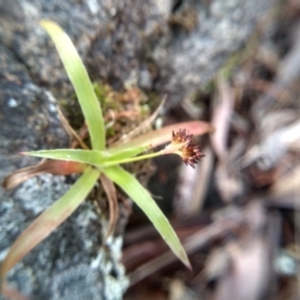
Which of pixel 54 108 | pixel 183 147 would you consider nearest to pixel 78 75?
pixel 54 108

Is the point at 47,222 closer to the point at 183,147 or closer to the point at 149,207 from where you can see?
the point at 149,207

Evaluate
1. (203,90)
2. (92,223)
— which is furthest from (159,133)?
(203,90)

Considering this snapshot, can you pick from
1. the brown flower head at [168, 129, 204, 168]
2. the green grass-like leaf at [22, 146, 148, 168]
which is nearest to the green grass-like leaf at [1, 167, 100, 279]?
the green grass-like leaf at [22, 146, 148, 168]

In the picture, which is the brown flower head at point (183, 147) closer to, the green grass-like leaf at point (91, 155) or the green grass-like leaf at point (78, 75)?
the green grass-like leaf at point (91, 155)

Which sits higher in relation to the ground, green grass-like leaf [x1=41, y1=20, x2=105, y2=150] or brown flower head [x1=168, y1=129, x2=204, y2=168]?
green grass-like leaf [x1=41, y1=20, x2=105, y2=150]

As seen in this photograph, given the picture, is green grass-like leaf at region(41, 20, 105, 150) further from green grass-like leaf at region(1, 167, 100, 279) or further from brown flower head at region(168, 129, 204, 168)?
brown flower head at region(168, 129, 204, 168)

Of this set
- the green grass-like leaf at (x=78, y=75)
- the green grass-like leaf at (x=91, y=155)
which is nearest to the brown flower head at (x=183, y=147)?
the green grass-like leaf at (x=91, y=155)

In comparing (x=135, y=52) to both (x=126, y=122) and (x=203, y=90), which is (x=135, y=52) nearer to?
(x=126, y=122)
